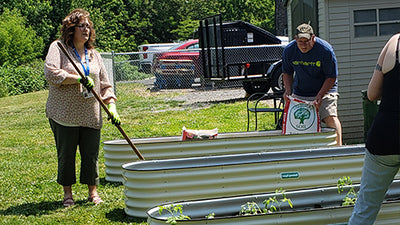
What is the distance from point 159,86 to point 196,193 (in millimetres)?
15528

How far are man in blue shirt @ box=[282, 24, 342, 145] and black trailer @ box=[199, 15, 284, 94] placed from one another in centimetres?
822

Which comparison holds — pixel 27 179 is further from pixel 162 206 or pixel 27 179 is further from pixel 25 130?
pixel 25 130

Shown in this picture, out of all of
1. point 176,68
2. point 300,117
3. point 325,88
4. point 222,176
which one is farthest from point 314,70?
point 176,68

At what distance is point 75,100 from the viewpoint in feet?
21.8

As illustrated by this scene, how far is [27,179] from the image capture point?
851cm

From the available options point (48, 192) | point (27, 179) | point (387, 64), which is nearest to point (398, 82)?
point (387, 64)

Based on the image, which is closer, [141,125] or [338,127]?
Result: [338,127]

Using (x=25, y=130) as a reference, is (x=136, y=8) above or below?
above

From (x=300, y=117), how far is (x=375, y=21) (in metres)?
3.32

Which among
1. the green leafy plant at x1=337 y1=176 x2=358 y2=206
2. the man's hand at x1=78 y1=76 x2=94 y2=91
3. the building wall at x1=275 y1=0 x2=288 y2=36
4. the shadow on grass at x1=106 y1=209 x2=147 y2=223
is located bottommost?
the shadow on grass at x1=106 y1=209 x2=147 y2=223

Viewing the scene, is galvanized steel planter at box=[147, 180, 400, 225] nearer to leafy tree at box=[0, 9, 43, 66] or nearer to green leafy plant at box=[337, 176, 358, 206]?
green leafy plant at box=[337, 176, 358, 206]

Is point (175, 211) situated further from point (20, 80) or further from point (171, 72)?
point (20, 80)

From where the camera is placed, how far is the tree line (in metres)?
45.4

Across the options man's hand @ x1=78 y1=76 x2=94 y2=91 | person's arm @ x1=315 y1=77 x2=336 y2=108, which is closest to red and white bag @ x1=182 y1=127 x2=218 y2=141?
person's arm @ x1=315 y1=77 x2=336 y2=108
